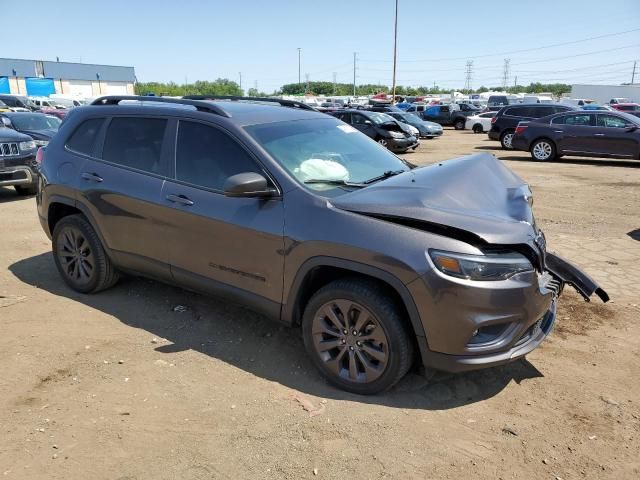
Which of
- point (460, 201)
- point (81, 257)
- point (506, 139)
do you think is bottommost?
point (506, 139)

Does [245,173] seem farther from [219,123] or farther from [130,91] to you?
[130,91]

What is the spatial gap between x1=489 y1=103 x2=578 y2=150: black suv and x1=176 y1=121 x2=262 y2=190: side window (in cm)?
1711

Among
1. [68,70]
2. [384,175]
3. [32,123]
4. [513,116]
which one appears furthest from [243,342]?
[68,70]

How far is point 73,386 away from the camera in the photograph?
3.37m

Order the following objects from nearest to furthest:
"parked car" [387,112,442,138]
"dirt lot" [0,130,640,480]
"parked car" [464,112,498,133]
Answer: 1. "dirt lot" [0,130,640,480]
2. "parked car" [387,112,442,138]
3. "parked car" [464,112,498,133]

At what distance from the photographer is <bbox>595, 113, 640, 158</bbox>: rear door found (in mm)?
13867

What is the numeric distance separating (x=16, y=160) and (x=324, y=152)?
7841 millimetres

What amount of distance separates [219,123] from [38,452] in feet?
7.68

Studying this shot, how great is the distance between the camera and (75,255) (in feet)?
15.7

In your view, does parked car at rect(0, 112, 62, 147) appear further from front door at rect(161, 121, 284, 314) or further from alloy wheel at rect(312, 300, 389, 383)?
alloy wheel at rect(312, 300, 389, 383)

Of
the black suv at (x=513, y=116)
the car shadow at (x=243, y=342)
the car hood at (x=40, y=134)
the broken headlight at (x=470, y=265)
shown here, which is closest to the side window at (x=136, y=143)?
the car shadow at (x=243, y=342)

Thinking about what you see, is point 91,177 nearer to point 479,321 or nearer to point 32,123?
point 479,321

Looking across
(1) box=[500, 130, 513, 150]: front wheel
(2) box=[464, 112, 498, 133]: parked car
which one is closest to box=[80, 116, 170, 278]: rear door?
(1) box=[500, 130, 513, 150]: front wheel

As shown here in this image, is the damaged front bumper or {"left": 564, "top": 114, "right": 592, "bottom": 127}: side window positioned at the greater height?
{"left": 564, "top": 114, "right": 592, "bottom": 127}: side window
